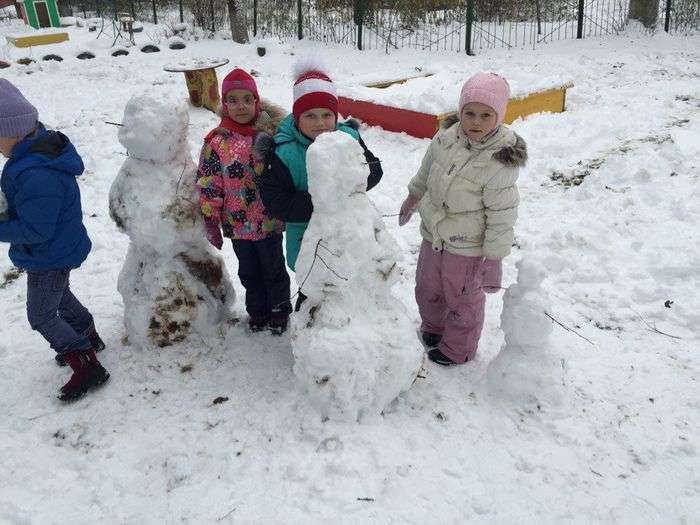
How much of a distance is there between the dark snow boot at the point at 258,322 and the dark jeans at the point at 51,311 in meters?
0.94

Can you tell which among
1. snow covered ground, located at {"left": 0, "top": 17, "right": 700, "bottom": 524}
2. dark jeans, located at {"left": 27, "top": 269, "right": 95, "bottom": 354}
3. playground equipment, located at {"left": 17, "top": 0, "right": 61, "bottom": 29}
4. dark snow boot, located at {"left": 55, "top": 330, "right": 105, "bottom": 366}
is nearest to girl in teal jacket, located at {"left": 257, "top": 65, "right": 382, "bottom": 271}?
snow covered ground, located at {"left": 0, "top": 17, "right": 700, "bottom": 524}

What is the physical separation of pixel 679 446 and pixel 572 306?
4.19 ft

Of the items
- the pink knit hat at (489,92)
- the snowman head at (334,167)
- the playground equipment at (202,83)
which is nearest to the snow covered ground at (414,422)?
the snowman head at (334,167)

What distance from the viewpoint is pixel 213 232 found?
308 centimetres

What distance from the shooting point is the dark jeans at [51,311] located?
2812 mm

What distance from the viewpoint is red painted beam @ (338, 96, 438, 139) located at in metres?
6.73

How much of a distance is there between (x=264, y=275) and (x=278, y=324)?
352 mm

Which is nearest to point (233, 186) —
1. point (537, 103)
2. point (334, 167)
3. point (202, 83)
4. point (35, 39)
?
point (334, 167)

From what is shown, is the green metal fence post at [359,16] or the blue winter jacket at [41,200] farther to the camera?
the green metal fence post at [359,16]

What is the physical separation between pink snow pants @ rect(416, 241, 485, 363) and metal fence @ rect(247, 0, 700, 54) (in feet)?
35.3

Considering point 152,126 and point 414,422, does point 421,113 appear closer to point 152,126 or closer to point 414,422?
point 152,126

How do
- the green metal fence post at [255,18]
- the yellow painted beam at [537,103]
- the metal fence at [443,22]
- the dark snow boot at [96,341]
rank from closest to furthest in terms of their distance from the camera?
the dark snow boot at [96,341] < the yellow painted beam at [537,103] < the metal fence at [443,22] < the green metal fence post at [255,18]

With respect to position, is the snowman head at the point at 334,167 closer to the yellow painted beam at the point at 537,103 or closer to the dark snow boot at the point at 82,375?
the dark snow boot at the point at 82,375

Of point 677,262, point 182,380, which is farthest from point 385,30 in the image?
point 182,380
